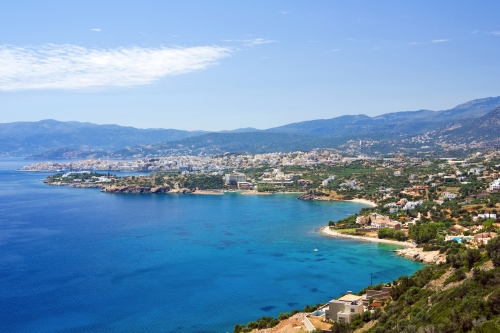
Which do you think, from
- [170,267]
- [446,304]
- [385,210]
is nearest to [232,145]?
[385,210]

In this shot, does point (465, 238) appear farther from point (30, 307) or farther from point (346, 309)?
point (30, 307)

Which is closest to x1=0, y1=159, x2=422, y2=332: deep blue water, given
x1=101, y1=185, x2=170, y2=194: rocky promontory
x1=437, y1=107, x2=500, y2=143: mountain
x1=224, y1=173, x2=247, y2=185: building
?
x1=101, y1=185, x2=170, y2=194: rocky promontory

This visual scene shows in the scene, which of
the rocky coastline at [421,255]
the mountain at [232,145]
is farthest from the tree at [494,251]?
the mountain at [232,145]

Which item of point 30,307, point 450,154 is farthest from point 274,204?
point 450,154

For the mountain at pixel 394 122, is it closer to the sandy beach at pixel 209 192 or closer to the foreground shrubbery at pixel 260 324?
the sandy beach at pixel 209 192

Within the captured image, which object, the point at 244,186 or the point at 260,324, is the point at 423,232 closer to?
the point at 260,324
